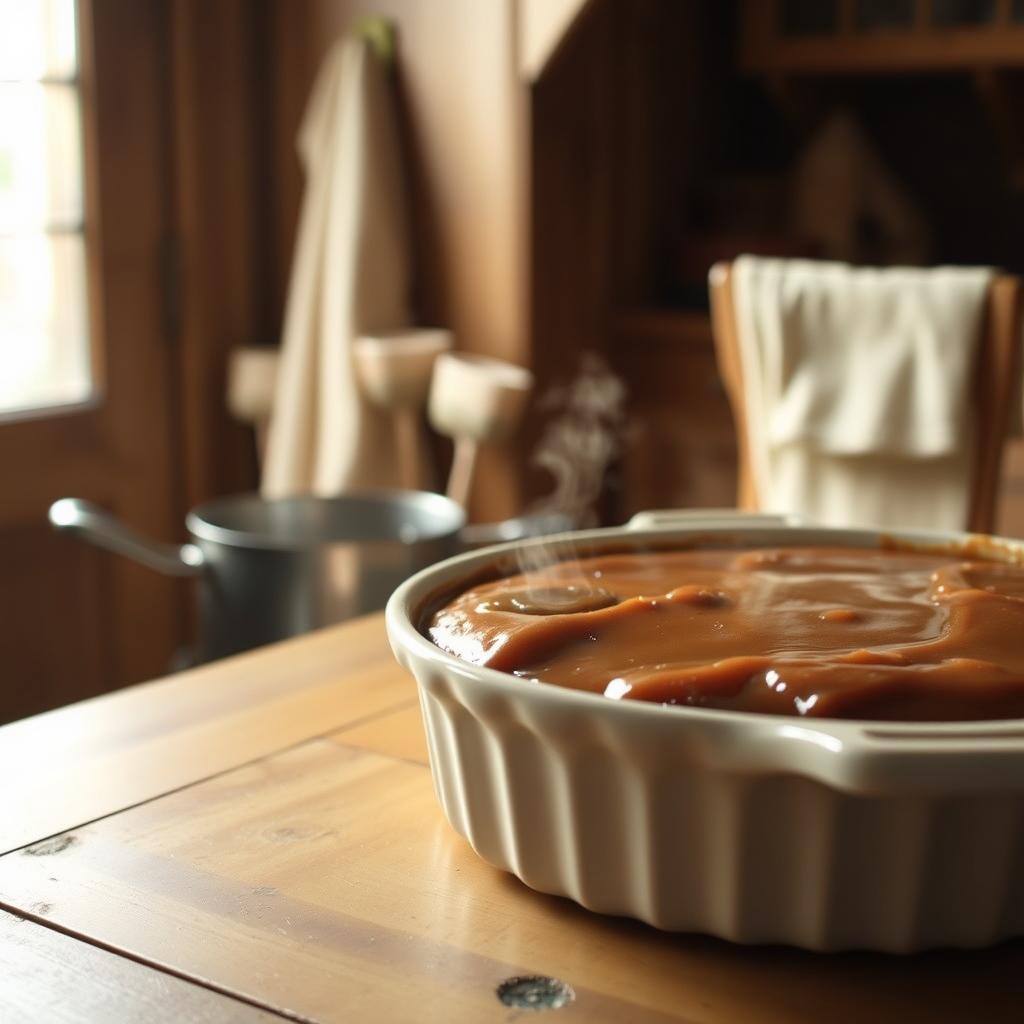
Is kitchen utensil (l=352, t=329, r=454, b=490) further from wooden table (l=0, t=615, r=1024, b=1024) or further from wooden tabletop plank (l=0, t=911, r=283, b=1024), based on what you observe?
wooden tabletop plank (l=0, t=911, r=283, b=1024)

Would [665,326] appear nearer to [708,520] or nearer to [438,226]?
[438,226]

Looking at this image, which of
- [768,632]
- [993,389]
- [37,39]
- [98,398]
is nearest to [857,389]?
[993,389]

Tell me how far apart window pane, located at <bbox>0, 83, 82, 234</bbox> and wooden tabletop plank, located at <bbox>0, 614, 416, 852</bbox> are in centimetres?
159

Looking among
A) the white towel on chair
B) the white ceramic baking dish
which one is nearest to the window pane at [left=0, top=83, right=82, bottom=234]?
the white towel on chair

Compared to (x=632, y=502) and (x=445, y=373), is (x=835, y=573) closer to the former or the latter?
(x=445, y=373)

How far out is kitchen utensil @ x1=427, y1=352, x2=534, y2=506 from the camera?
2.16 m

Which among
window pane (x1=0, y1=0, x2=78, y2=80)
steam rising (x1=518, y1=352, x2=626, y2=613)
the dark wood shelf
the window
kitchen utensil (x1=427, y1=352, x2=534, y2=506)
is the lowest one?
steam rising (x1=518, y1=352, x2=626, y2=613)

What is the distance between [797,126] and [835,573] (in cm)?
242

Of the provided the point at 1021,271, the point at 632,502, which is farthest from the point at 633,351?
the point at 1021,271

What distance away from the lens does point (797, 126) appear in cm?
297

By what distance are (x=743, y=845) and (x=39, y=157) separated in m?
2.13

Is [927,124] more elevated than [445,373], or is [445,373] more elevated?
[927,124]

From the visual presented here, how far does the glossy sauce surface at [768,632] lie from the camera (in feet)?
1.77

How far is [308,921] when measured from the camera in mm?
A: 587
